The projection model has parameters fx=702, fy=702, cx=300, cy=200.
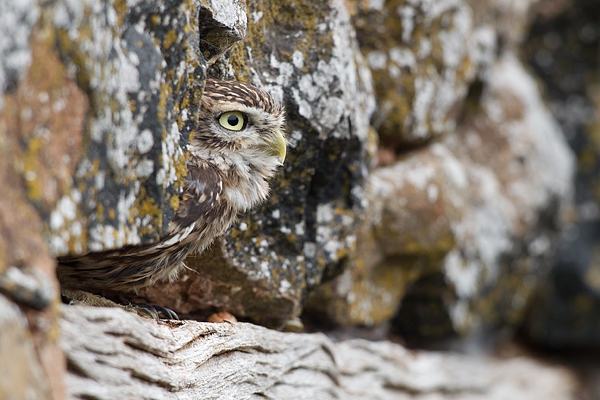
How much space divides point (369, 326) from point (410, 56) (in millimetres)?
2427

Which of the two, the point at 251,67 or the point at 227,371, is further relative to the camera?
the point at 251,67

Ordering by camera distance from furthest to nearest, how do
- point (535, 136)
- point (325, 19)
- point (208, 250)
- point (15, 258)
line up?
point (535, 136), point (325, 19), point (208, 250), point (15, 258)

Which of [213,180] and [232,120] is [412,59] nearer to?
[232,120]

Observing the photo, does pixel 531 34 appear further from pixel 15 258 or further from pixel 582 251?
pixel 15 258

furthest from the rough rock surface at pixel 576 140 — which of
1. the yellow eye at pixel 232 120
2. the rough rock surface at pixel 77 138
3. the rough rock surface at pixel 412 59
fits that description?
the rough rock surface at pixel 77 138

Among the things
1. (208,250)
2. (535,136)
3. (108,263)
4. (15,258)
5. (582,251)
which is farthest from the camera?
(582,251)

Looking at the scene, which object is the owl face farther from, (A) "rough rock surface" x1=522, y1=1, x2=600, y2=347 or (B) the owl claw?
(A) "rough rock surface" x1=522, y1=1, x2=600, y2=347

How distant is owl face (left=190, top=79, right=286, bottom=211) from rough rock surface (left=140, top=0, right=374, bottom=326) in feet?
1.41

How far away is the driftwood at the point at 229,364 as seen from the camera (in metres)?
2.85

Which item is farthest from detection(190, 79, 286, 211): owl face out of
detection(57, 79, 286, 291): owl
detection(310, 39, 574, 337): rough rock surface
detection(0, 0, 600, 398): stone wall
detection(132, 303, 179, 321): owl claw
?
detection(310, 39, 574, 337): rough rock surface

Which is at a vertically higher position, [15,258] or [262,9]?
[262,9]

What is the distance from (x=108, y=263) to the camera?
3305 millimetres

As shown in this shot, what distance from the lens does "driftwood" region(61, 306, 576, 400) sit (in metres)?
2.85

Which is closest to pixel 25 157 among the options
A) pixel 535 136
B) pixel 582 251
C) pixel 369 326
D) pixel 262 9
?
pixel 262 9
